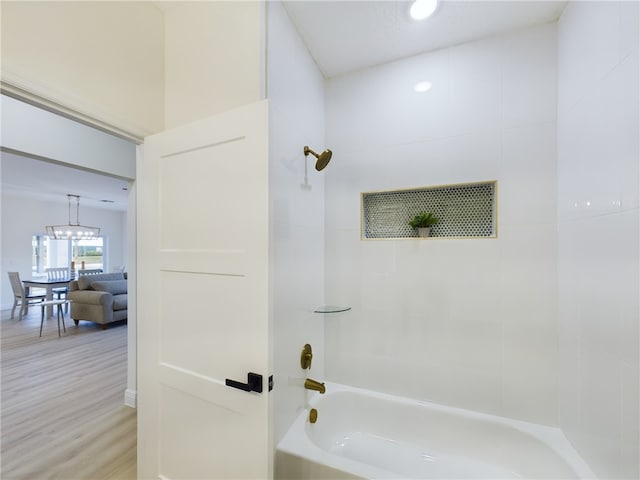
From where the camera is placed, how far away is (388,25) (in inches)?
58.9

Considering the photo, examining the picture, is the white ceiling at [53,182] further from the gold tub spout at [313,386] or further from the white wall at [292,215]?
the gold tub spout at [313,386]

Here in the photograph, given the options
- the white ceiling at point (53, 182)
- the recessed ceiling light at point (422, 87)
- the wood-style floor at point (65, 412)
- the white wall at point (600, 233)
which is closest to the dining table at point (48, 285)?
the wood-style floor at point (65, 412)

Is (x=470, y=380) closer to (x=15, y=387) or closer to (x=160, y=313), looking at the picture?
(x=160, y=313)

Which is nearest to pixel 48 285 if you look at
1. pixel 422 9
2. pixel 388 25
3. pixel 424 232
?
pixel 424 232

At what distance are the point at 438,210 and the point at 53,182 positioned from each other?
644 cm

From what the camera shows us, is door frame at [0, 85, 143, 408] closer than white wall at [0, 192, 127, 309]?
Yes

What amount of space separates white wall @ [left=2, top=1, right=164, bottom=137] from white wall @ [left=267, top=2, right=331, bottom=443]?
2.25 ft

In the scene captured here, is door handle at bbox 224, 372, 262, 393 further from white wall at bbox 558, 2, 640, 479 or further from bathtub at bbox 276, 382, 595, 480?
white wall at bbox 558, 2, 640, 479

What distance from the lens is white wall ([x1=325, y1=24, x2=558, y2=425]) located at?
1.46 meters

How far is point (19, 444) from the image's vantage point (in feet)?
6.32

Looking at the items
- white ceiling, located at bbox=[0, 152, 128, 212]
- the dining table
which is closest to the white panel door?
white ceiling, located at bbox=[0, 152, 128, 212]

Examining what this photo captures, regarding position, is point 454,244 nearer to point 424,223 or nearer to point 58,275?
point 424,223

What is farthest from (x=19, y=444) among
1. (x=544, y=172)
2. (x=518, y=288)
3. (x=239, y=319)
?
(x=544, y=172)

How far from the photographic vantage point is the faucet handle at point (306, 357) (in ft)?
5.00
